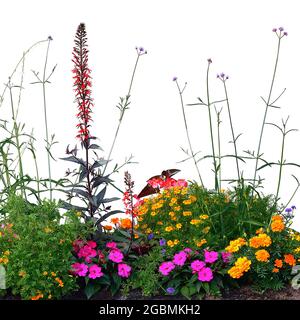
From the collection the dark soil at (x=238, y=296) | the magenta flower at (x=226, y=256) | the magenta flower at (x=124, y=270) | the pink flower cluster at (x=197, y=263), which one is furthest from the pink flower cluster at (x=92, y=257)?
the magenta flower at (x=226, y=256)

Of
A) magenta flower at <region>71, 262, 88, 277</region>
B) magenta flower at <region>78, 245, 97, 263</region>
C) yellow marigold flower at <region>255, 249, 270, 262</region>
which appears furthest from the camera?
magenta flower at <region>78, 245, 97, 263</region>

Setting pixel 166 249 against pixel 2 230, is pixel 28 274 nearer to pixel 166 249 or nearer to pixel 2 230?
pixel 2 230

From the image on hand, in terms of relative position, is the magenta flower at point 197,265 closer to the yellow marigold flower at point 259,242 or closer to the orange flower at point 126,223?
the yellow marigold flower at point 259,242

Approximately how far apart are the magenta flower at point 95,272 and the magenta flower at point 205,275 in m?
0.64

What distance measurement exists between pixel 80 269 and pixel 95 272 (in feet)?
0.33

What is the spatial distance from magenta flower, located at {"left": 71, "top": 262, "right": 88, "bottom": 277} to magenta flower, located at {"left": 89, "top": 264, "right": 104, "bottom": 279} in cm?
4

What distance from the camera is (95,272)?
5.14 meters

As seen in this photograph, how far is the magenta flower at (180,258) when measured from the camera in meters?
5.10

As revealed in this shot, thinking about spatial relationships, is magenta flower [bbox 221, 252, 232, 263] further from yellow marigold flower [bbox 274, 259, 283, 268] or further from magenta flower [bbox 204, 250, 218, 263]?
yellow marigold flower [bbox 274, 259, 283, 268]

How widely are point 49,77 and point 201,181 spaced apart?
4.36ft

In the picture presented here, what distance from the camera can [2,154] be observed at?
562cm

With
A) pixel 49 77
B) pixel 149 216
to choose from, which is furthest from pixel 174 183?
pixel 49 77

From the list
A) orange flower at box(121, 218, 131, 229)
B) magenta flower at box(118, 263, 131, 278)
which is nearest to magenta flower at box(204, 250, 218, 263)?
magenta flower at box(118, 263, 131, 278)

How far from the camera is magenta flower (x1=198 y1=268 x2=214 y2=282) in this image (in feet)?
16.5
